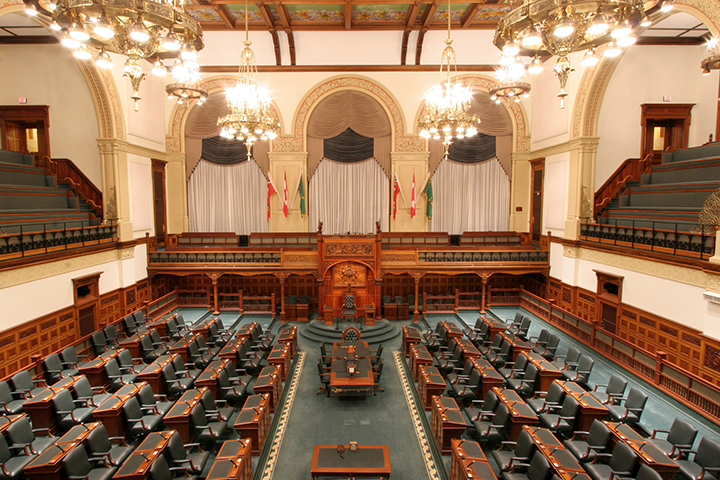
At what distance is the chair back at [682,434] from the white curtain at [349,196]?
509 inches

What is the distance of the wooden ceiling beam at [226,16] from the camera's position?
530 inches

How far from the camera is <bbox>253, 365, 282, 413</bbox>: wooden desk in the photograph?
805cm

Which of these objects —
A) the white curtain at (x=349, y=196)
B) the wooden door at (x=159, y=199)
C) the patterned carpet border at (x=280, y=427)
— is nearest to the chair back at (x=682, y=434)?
the patterned carpet border at (x=280, y=427)

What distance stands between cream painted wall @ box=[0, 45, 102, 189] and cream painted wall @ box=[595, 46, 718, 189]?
18.7 m

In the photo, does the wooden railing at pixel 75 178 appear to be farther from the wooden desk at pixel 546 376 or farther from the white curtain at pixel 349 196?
→ the wooden desk at pixel 546 376

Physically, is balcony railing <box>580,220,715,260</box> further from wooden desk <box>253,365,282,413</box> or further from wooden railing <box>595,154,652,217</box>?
wooden desk <box>253,365,282,413</box>

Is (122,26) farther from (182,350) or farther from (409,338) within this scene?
(409,338)

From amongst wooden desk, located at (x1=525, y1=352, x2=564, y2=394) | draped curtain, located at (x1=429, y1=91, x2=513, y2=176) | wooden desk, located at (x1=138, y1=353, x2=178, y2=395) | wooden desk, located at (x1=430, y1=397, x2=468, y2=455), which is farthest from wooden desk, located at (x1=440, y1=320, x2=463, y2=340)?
draped curtain, located at (x1=429, y1=91, x2=513, y2=176)

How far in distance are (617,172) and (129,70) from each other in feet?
49.6

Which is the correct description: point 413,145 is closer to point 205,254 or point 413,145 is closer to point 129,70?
point 205,254

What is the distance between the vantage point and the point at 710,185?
10.8 metres

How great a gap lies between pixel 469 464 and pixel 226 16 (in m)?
15.6

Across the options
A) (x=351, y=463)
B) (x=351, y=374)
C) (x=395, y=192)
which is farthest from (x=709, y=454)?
(x=395, y=192)

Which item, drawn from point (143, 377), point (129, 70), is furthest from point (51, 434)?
point (129, 70)
